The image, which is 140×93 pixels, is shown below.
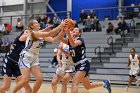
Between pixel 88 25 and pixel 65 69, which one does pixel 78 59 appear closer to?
pixel 65 69

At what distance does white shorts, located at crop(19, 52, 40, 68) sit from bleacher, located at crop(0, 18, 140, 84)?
9.75m

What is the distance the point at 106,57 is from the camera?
65.4ft

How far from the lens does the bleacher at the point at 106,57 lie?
1830cm

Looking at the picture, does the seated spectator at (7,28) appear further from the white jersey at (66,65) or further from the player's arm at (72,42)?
the player's arm at (72,42)

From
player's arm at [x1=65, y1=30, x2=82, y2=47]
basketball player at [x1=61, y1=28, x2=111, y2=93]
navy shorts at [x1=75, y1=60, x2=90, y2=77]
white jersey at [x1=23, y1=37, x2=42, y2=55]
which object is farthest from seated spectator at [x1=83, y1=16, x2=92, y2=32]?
white jersey at [x1=23, y1=37, x2=42, y2=55]

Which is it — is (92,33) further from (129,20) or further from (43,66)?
(43,66)

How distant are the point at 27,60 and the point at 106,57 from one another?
1193cm

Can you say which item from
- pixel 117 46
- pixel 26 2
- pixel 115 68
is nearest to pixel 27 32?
pixel 115 68

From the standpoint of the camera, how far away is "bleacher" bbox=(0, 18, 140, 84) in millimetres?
18297

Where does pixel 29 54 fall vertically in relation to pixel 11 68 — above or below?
above

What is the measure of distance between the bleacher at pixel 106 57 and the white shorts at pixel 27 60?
32.0ft

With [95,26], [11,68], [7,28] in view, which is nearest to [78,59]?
[11,68]

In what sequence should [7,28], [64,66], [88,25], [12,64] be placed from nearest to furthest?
[12,64] → [64,66] → [88,25] → [7,28]

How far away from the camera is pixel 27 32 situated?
860cm
